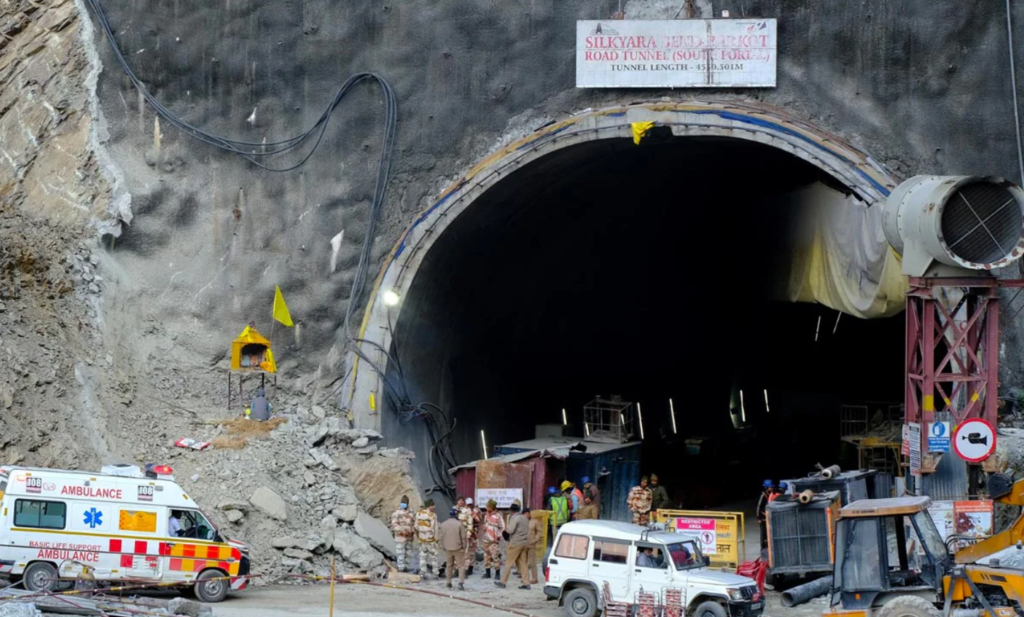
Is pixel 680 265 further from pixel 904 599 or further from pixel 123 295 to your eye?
pixel 904 599

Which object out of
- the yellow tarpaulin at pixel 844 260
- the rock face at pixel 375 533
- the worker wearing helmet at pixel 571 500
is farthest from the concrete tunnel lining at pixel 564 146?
the worker wearing helmet at pixel 571 500

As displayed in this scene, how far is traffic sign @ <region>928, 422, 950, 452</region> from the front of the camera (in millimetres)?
22797

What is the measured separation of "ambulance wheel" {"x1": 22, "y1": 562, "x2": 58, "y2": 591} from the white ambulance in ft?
0.05

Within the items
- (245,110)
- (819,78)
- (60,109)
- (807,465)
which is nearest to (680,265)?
(807,465)

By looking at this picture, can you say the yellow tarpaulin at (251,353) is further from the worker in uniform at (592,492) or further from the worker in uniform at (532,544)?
the worker in uniform at (532,544)

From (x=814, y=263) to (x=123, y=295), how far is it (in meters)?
15.2

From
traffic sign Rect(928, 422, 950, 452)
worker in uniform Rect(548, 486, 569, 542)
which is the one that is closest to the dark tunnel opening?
worker in uniform Rect(548, 486, 569, 542)

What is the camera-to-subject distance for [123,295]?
29.0m

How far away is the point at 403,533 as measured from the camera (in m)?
24.7

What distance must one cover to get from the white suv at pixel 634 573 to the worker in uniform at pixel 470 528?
3.40 m

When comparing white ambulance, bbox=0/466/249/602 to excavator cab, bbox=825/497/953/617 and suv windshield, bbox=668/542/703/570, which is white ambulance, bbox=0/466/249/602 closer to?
suv windshield, bbox=668/542/703/570

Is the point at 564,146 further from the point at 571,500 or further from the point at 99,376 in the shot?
the point at 99,376

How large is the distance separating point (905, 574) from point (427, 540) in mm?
9814

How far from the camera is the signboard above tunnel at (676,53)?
1121 inches
